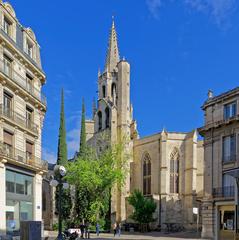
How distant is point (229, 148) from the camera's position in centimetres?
3619

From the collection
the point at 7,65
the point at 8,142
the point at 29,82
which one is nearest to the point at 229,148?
the point at 29,82

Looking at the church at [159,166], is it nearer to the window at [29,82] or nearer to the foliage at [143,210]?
the foliage at [143,210]

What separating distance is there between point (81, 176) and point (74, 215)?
22.6 ft

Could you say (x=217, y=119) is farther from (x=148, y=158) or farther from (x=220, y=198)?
(x=148, y=158)

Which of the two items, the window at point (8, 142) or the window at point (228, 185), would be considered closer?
the window at point (8, 142)

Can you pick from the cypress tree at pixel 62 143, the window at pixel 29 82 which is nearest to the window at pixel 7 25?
the window at pixel 29 82

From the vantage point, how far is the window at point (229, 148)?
35.5 metres

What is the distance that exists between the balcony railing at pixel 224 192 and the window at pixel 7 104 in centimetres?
1901

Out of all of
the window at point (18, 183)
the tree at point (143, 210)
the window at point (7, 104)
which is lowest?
the tree at point (143, 210)

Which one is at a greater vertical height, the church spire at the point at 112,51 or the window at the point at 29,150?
the church spire at the point at 112,51

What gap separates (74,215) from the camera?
162 ft

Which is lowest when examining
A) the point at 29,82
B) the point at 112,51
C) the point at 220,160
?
the point at 220,160

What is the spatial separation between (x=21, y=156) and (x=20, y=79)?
4904 millimetres

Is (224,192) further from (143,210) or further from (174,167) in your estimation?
(174,167)
